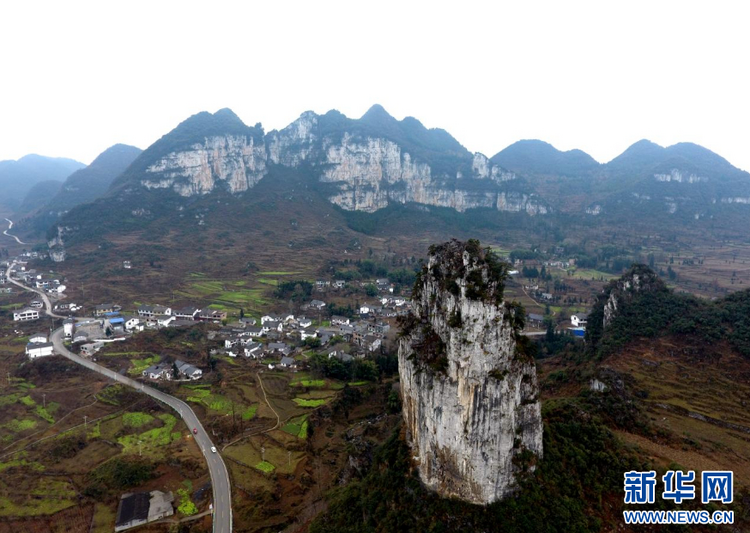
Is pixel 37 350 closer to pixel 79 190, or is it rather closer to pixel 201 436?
pixel 201 436

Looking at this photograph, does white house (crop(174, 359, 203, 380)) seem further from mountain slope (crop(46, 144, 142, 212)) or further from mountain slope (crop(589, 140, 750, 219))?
mountain slope (crop(589, 140, 750, 219))

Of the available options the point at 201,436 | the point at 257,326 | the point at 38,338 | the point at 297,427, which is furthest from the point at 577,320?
the point at 38,338

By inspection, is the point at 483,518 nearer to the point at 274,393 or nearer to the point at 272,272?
the point at 274,393

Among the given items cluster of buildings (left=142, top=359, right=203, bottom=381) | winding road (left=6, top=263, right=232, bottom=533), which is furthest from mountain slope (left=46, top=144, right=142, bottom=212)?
cluster of buildings (left=142, top=359, right=203, bottom=381)

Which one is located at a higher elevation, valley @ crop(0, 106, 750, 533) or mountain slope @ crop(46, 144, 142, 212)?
mountain slope @ crop(46, 144, 142, 212)

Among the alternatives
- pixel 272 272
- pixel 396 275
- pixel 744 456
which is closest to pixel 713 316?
pixel 744 456

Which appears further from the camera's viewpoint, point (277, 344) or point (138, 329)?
point (138, 329)


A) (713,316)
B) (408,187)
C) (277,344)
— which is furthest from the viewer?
(408,187)
